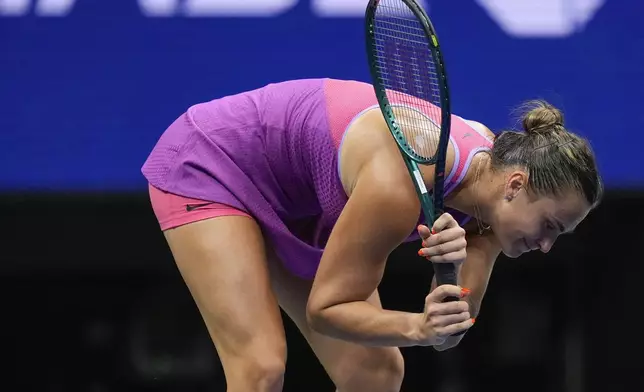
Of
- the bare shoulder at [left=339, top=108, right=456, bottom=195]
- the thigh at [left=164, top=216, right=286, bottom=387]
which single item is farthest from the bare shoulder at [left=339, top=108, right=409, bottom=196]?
the thigh at [left=164, top=216, right=286, bottom=387]

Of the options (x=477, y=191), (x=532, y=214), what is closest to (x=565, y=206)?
(x=532, y=214)

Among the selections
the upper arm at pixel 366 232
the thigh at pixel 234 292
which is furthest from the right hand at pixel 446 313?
the thigh at pixel 234 292

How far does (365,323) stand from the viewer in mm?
2217

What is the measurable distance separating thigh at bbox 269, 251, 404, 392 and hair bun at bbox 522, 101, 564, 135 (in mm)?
548

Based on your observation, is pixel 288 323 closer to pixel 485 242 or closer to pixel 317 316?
pixel 485 242

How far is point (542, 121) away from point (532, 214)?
19 cm

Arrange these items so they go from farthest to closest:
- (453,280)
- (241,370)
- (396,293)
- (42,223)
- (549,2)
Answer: (396,293) → (42,223) → (549,2) → (241,370) → (453,280)

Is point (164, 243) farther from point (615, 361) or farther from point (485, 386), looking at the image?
point (615, 361)

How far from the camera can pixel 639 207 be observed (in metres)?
4.22

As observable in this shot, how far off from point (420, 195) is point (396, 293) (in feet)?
8.10

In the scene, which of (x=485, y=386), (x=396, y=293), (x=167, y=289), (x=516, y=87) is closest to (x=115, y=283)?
(x=167, y=289)

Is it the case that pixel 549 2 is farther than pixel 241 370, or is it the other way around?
pixel 549 2

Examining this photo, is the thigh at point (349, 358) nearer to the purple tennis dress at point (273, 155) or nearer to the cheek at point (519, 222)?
the purple tennis dress at point (273, 155)

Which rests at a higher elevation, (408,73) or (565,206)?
(408,73)
